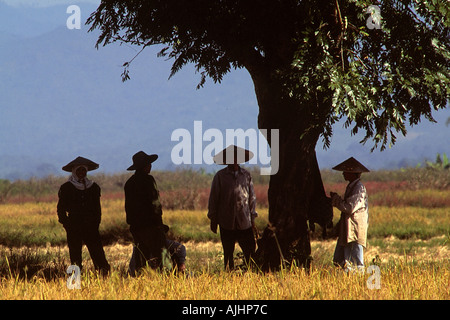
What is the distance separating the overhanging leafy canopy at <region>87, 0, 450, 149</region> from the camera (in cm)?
1005

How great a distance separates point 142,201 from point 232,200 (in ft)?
5.97

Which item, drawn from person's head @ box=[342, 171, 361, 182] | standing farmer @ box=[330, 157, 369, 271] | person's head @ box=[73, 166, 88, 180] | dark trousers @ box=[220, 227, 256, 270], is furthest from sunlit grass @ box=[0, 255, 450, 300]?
person's head @ box=[73, 166, 88, 180]

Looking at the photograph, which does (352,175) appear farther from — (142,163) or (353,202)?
(142,163)

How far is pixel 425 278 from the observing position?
9.18 m

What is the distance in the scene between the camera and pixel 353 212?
10.6 meters

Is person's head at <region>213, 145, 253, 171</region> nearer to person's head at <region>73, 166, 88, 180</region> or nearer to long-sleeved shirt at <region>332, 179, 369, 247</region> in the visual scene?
long-sleeved shirt at <region>332, 179, 369, 247</region>

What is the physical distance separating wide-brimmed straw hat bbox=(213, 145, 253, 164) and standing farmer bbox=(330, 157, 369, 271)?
5.63 ft

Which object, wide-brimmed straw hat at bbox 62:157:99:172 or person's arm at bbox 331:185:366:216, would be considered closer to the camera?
person's arm at bbox 331:185:366:216

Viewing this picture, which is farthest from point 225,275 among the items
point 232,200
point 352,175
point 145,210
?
point 352,175

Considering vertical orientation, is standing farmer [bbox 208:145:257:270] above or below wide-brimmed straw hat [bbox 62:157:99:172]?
below

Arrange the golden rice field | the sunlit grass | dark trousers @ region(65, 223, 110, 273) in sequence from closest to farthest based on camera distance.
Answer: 1. the sunlit grass
2. the golden rice field
3. dark trousers @ region(65, 223, 110, 273)
